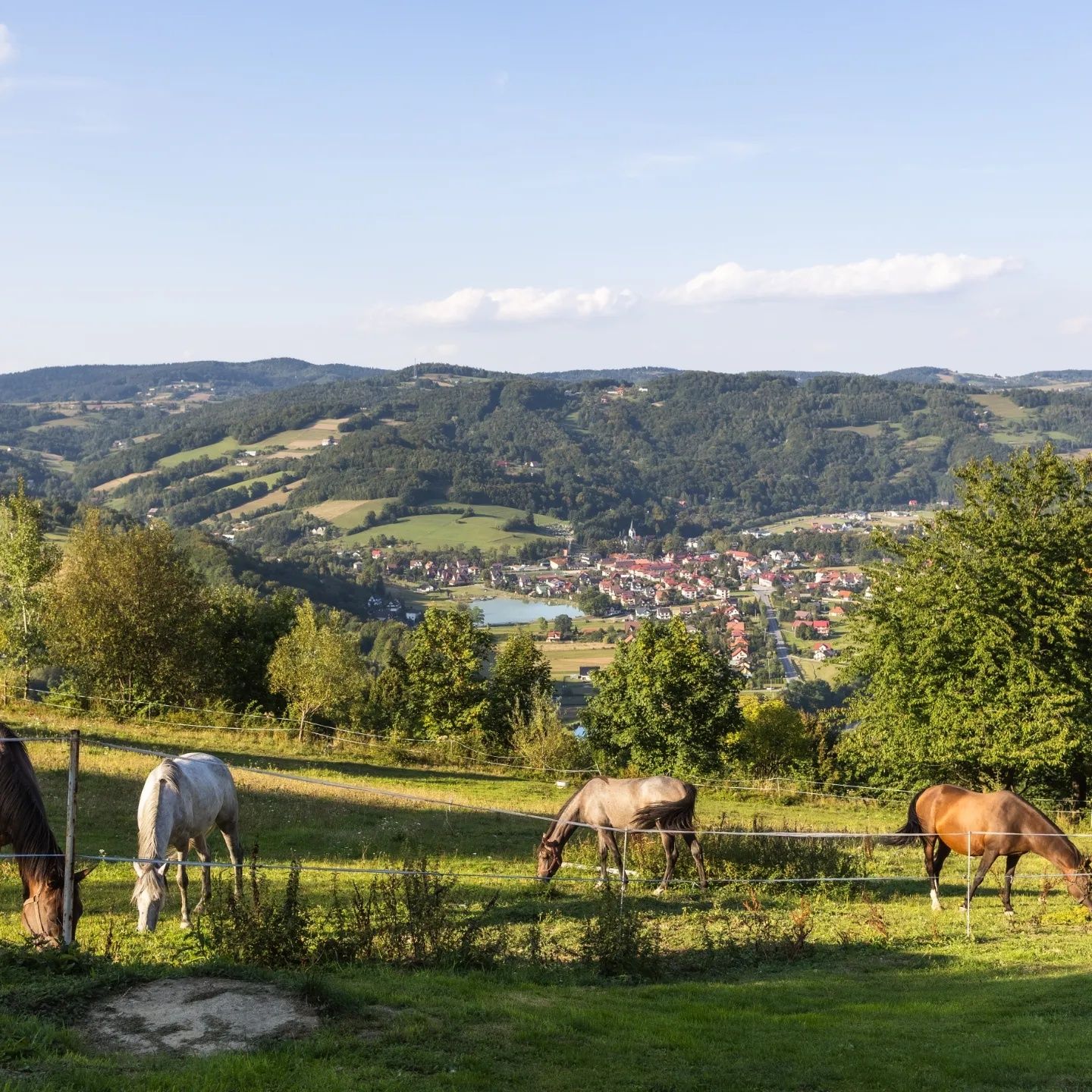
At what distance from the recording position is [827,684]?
118 meters

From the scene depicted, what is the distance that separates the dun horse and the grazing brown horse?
11.1 ft

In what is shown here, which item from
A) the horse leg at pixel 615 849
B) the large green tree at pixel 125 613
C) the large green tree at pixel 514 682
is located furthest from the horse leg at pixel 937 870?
the large green tree at pixel 514 682

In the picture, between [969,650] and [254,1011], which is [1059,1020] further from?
[969,650]

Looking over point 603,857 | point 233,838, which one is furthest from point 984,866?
point 233,838

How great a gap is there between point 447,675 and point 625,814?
35.9 metres

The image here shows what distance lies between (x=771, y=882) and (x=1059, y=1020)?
6.86 m

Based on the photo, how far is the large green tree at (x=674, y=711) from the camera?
43.5m

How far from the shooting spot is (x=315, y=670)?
48938 mm

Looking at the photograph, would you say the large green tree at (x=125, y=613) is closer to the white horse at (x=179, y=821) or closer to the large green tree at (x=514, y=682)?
the large green tree at (x=514, y=682)

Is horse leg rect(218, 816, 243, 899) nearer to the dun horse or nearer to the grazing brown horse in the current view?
the dun horse

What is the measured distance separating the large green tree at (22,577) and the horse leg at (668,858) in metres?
34.0

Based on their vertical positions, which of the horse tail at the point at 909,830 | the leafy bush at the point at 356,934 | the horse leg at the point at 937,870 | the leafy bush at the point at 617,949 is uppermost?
the leafy bush at the point at 356,934

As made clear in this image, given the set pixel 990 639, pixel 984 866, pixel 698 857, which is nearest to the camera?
pixel 984 866

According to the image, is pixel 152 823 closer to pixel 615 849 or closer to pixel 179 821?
pixel 179 821
